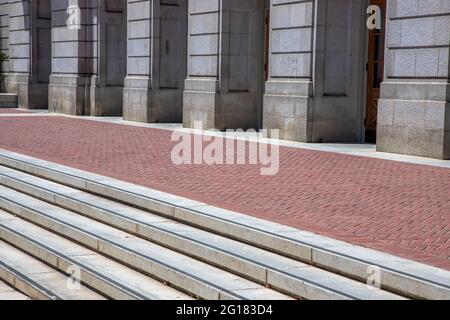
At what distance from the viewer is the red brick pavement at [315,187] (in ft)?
25.0

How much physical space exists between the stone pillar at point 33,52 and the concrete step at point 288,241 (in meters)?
22.1

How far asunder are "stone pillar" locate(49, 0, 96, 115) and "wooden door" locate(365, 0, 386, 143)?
41.8ft

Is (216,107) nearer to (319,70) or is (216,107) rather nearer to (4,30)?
(319,70)

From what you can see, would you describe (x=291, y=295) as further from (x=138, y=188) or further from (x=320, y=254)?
(x=138, y=188)

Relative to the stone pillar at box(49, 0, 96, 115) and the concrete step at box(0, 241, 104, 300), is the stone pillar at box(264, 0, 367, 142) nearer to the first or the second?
the concrete step at box(0, 241, 104, 300)

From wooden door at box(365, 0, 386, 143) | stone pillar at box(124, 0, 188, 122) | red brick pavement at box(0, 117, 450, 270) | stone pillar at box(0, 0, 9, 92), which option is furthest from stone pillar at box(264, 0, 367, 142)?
stone pillar at box(0, 0, 9, 92)

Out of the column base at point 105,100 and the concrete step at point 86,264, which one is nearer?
the concrete step at point 86,264

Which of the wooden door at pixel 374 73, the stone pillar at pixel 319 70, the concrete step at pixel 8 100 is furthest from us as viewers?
the concrete step at pixel 8 100

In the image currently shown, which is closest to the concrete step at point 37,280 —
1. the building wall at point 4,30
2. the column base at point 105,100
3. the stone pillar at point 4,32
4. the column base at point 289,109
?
the column base at point 289,109

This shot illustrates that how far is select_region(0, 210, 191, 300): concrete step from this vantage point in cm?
685

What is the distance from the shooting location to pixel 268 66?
2080 centimetres

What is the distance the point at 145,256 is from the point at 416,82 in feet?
28.6

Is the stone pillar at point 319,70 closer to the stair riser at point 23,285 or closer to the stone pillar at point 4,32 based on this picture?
the stair riser at point 23,285

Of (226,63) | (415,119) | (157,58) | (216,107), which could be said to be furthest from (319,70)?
(157,58)
